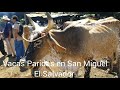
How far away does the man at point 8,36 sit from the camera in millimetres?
5496

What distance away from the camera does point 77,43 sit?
562 cm

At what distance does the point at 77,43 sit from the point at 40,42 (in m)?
0.60

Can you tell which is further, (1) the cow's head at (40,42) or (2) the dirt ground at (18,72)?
(2) the dirt ground at (18,72)

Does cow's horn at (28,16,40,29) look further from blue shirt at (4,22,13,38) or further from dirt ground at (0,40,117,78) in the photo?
dirt ground at (0,40,117,78)

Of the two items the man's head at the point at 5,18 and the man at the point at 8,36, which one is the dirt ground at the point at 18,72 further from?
the man's head at the point at 5,18

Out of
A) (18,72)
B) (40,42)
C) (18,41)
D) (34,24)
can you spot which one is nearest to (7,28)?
(18,41)

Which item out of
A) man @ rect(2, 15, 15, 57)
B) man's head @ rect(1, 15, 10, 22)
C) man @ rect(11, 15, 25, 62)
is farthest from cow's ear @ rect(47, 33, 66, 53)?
man's head @ rect(1, 15, 10, 22)

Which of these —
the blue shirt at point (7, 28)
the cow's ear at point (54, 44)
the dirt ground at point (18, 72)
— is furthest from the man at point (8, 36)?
the cow's ear at point (54, 44)

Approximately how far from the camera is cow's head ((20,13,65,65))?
5.42 metres

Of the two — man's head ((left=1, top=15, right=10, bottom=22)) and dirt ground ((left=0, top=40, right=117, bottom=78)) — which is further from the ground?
man's head ((left=1, top=15, right=10, bottom=22))
